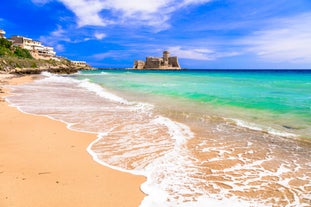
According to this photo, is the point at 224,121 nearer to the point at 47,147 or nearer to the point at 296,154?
the point at 296,154

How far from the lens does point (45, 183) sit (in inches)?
162

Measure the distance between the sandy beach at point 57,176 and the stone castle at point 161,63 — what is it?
151m

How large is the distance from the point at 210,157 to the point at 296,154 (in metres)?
2.17

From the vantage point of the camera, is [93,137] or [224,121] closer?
[93,137]

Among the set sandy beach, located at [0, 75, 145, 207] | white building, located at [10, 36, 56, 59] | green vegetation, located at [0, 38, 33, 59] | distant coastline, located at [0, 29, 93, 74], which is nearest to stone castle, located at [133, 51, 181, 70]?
distant coastline, located at [0, 29, 93, 74]

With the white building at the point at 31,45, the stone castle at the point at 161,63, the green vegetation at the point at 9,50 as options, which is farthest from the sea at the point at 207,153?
the stone castle at the point at 161,63

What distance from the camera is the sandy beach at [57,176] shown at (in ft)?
11.9

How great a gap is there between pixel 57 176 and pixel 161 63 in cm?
15522

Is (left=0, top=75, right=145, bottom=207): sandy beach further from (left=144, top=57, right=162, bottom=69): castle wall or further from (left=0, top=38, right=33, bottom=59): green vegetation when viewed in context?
(left=144, top=57, right=162, bottom=69): castle wall

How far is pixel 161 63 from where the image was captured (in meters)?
157

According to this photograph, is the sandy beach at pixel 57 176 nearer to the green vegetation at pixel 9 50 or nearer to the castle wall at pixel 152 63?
the green vegetation at pixel 9 50

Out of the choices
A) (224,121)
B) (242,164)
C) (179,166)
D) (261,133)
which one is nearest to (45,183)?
(179,166)

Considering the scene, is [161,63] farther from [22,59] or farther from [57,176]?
[57,176]

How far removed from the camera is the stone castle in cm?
15675
